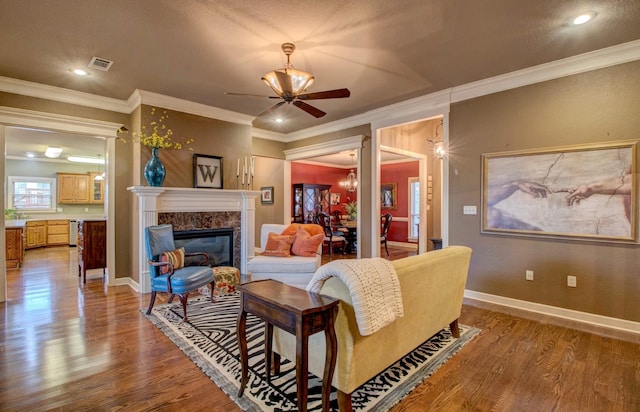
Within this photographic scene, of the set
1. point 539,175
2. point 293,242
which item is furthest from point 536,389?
point 293,242

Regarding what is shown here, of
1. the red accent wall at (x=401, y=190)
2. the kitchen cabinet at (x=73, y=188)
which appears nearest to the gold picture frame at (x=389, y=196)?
the red accent wall at (x=401, y=190)

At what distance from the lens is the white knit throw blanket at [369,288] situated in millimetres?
1665

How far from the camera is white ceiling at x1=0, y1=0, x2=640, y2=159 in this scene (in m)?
2.40

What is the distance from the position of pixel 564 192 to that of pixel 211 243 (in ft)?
16.0

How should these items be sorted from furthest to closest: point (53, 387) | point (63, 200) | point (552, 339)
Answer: point (63, 200) < point (552, 339) < point (53, 387)

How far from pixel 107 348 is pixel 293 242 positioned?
8.49 ft

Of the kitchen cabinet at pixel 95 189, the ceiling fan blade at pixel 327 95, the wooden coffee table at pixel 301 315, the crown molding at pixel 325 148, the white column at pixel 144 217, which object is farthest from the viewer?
the kitchen cabinet at pixel 95 189

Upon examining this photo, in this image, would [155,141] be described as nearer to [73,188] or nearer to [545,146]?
[545,146]

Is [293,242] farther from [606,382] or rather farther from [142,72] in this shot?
[606,382]

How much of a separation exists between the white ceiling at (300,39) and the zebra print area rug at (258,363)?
9.31 ft

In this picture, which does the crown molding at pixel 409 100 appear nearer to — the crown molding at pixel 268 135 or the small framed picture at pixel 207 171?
the small framed picture at pixel 207 171

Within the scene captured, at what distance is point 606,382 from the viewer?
7.21ft

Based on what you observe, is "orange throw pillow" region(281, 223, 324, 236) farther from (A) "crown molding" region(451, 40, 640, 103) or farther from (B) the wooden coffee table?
(B) the wooden coffee table

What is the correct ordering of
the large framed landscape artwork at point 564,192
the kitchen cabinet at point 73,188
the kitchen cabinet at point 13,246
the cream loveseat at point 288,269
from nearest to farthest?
the large framed landscape artwork at point 564,192
the cream loveseat at point 288,269
the kitchen cabinet at point 13,246
the kitchen cabinet at point 73,188
